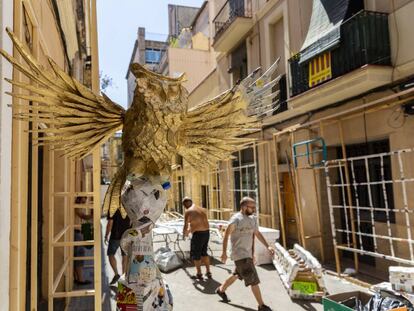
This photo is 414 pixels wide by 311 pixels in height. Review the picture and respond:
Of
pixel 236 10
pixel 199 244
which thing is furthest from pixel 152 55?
pixel 199 244

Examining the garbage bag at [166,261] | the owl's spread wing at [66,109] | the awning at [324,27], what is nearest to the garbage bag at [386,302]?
the owl's spread wing at [66,109]

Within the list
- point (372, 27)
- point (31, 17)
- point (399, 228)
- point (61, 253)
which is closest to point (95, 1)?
point (31, 17)

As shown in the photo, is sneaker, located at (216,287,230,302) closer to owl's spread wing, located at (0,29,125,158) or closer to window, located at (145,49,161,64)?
owl's spread wing, located at (0,29,125,158)


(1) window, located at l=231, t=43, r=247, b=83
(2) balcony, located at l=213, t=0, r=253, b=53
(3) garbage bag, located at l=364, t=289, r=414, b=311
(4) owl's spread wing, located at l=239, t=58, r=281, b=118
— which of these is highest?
(2) balcony, located at l=213, t=0, r=253, b=53

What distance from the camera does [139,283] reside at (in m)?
1.40

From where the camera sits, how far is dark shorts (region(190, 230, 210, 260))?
716 centimetres

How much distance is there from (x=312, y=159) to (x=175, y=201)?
11.9m

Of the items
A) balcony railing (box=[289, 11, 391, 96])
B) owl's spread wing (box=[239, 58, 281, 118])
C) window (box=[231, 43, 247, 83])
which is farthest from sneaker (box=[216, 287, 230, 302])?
window (box=[231, 43, 247, 83])

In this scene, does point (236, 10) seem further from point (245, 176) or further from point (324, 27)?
point (245, 176)

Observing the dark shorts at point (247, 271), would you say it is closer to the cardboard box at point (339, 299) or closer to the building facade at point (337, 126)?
the cardboard box at point (339, 299)

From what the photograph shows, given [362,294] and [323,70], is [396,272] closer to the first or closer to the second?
[362,294]

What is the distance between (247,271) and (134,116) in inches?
177

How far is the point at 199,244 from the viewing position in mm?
7234

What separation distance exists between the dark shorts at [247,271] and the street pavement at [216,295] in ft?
1.35
